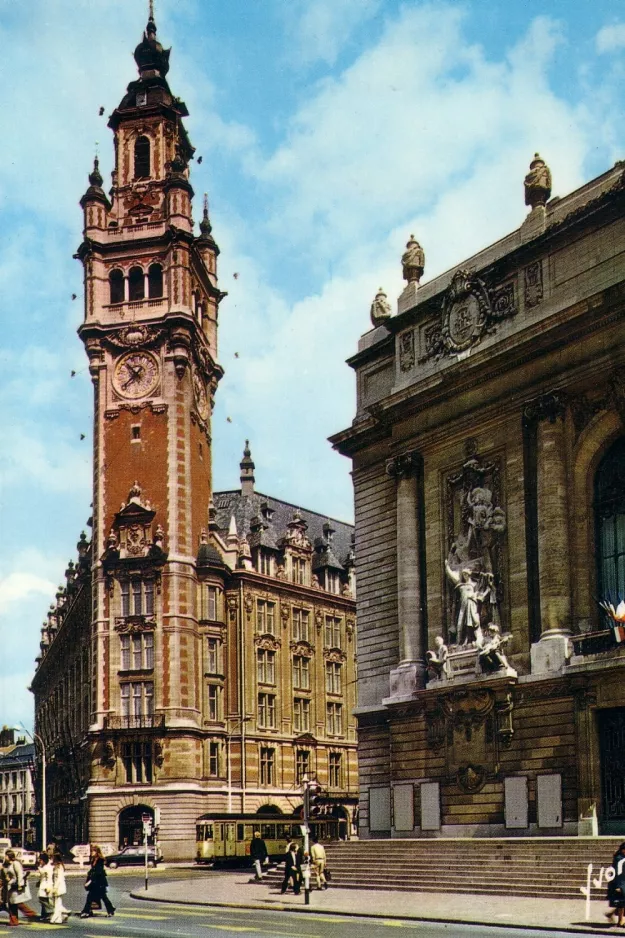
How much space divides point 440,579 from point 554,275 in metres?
11.6

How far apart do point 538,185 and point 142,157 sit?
48305 millimetres

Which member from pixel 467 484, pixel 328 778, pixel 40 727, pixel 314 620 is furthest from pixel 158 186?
pixel 40 727

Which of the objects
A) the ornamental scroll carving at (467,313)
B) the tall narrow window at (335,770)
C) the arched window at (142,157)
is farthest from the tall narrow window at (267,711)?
the ornamental scroll carving at (467,313)

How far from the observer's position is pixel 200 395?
88.1 m

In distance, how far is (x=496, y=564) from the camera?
152 feet

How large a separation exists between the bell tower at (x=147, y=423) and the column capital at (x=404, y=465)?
3185 cm

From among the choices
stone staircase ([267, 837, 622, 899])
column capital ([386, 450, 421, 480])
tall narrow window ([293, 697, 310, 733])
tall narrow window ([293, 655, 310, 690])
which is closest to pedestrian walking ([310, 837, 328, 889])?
stone staircase ([267, 837, 622, 899])

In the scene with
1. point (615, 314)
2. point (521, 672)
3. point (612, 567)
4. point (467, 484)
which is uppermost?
point (615, 314)

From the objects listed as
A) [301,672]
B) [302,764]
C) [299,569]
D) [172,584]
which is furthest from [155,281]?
[302,764]

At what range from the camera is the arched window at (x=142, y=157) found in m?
90.4

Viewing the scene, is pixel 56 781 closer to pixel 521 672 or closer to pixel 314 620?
pixel 314 620

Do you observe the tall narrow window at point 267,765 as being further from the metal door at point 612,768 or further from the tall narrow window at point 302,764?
the metal door at point 612,768

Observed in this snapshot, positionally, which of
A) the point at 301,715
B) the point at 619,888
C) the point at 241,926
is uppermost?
the point at 301,715

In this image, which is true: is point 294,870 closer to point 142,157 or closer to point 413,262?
point 413,262
